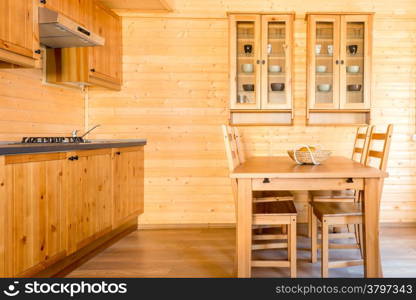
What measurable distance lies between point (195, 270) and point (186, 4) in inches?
107

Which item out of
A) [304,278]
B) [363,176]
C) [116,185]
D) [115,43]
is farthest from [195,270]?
[115,43]

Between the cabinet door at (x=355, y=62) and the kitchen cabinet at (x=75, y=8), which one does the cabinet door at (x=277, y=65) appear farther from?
the kitchen cabinet at (x=75, y=8)

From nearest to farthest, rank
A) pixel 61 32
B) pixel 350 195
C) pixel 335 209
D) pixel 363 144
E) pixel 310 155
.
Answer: pixel 335 209 < pixel 310 155 < pixel 61 32 < pixel 350 195 < pixel 363 144

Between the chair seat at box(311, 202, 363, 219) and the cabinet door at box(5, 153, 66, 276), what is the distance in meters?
1.71

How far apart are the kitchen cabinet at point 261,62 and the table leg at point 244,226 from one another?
5.92ft

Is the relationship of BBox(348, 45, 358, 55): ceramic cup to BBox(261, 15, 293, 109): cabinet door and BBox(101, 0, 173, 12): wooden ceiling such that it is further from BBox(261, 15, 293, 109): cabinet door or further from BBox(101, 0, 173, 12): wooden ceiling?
BBox(101, 0, 173, 12): wooden ceiling

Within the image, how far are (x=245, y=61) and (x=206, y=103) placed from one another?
0.59 metres

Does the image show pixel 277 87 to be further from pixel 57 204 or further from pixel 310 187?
pixel 57 204

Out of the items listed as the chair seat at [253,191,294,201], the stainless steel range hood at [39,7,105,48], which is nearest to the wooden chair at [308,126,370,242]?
the chair seat at [253,191,294,201]

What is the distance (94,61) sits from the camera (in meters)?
3.59

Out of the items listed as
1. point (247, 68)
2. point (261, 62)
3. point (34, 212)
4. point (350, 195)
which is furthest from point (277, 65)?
point (34, 212)

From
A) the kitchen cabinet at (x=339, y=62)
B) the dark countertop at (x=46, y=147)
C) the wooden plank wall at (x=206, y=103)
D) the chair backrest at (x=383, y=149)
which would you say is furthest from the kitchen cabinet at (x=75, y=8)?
the chair backrest at (x=383, y=149)

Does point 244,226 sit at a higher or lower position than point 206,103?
lower

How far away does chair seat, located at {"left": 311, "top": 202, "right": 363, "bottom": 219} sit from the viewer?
8.20 feet
